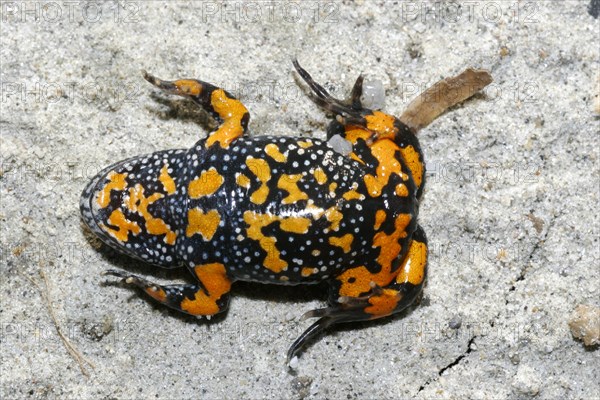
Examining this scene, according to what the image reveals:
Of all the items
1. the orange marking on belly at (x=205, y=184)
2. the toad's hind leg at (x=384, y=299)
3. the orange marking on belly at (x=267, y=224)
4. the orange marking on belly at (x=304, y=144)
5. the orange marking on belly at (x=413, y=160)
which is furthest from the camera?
the orange marking on belly at (x=413, y=160)

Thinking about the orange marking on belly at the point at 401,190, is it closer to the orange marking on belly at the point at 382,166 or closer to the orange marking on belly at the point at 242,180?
the orange marking on belly at the point at 382,166

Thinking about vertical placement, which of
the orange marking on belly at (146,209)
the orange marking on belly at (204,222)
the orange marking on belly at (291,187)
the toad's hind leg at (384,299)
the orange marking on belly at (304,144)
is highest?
the orange marking on belly at (304,144)

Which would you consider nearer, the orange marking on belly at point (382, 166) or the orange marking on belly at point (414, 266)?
the orange marking on belly at point (382, 166)

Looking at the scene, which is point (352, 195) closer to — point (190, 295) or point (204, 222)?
point (204, 222)

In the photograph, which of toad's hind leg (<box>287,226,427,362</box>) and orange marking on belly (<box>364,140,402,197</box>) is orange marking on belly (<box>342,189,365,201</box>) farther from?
toad's hind leg (<box>287,226,427,362</box>)

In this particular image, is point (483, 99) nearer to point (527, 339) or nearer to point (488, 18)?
point (488, 18)

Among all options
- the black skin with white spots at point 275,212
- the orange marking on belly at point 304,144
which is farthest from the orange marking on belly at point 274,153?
the orange marking on belly at point 304,144

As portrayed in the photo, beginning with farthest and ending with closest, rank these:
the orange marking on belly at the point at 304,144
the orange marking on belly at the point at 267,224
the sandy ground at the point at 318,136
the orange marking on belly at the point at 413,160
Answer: the sandy ground at the point at 318,136 < the orange marking on belly at the point at 413,160 < the orange marking on belly at the point at 304,144 < the orange marking on belly at the point at 267,224

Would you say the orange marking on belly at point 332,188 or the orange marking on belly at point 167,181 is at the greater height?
the orange marking on belly at point 332,188
